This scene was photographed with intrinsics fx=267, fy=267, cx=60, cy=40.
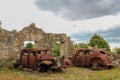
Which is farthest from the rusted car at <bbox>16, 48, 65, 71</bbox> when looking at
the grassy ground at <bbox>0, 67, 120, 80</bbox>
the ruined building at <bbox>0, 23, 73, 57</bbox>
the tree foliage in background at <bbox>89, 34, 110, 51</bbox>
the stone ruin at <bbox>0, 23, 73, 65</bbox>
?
the tree foliage in background at <bbox>89, 34, 110, 51</bbox>

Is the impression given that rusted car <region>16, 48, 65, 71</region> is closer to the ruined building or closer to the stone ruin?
the stone ruin

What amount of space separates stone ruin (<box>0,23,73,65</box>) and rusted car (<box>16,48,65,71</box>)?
254 cm

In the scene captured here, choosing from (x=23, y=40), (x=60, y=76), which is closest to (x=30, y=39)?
(x=23, y=40)

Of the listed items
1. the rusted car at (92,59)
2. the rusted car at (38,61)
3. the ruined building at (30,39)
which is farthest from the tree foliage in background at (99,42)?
the rusted car at (38,61)

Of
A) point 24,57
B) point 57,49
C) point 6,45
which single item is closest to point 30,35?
point 6,45

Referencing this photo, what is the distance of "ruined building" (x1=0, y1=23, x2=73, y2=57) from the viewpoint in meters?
22.5

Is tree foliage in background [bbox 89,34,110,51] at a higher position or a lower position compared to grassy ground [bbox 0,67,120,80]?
higher

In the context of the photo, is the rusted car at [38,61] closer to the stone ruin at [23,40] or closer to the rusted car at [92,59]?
the stone ruin at [23,40]

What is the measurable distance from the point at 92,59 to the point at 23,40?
6529 mm

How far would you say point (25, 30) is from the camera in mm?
24062

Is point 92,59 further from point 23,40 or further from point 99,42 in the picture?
point 99,42

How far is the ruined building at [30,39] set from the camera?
2250cm

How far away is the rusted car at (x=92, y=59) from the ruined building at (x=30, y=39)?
13.0 feet

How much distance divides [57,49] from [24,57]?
79.7 feet
